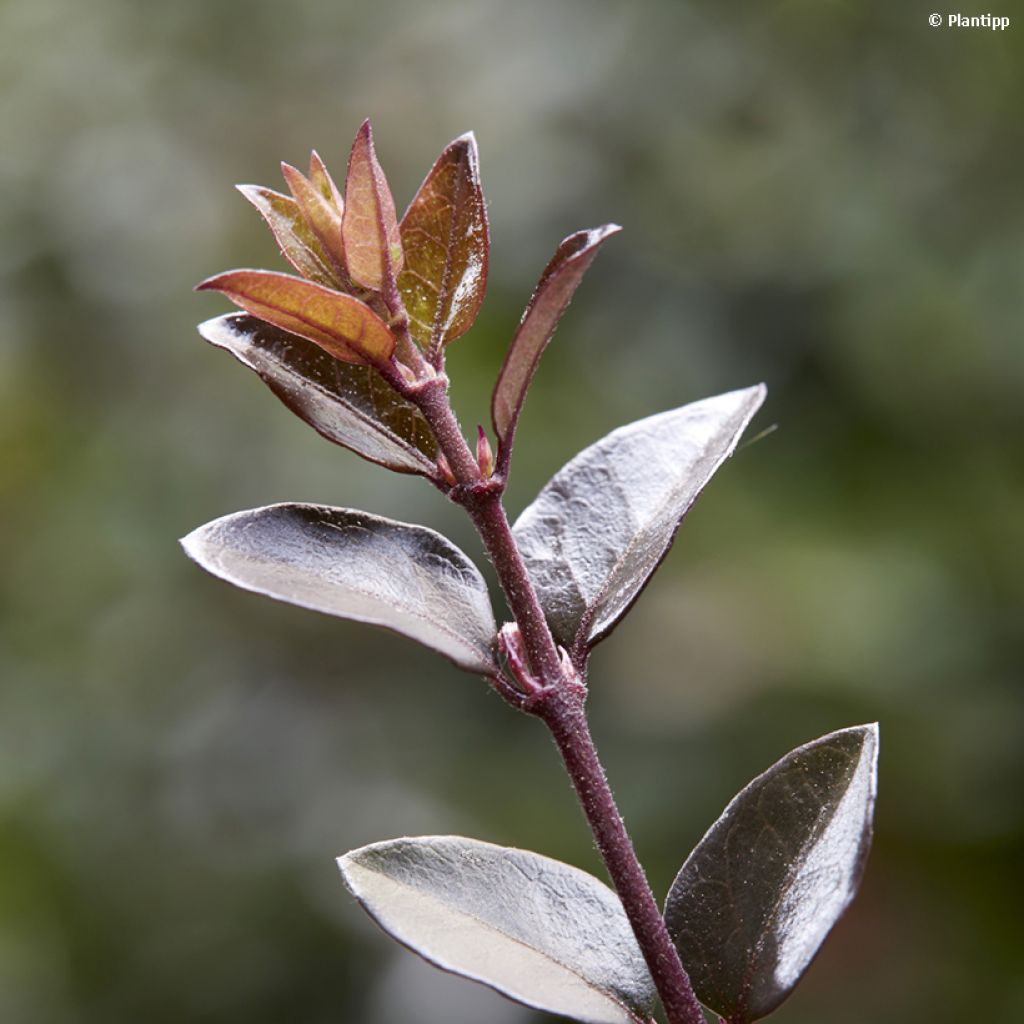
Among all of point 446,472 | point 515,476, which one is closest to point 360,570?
point 446,472

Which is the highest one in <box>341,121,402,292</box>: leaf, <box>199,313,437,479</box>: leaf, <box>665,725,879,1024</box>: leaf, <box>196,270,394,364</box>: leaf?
<box>341,121,402,292</box>: leaf

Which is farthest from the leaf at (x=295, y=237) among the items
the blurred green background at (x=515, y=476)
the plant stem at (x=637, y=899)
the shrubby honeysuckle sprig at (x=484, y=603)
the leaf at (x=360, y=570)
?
the blurred green background at (x=515, y=476)

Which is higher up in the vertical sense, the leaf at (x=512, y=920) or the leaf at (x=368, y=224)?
the leaf at (x=368, y=224)

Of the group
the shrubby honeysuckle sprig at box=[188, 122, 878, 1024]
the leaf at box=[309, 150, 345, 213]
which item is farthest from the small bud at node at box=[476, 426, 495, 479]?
the leaf at box=[309, 150, 345, 213]

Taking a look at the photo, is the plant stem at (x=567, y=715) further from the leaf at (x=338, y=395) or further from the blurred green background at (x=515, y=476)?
the blurred green background at (x=515, y=476)

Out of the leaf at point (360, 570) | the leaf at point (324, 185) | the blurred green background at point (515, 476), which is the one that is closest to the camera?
the leaf at point (360, 570)

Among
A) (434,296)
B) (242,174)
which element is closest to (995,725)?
(434,296)

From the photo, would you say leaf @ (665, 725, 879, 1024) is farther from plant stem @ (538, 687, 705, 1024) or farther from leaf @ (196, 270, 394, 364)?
leaf @ (196, 270, 394, 364)
